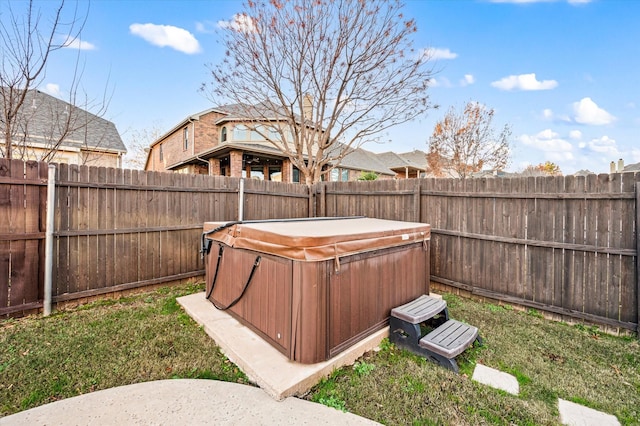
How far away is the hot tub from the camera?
7.27 feet

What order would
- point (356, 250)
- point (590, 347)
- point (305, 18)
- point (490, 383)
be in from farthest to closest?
point (305, 18), point (590, 347), point (356, 250), point (490, 383)

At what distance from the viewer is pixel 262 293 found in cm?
264

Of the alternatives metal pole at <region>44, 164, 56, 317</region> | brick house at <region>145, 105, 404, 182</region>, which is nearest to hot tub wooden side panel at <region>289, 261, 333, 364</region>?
metal pole at <region>44, 164, 56, 317</region>

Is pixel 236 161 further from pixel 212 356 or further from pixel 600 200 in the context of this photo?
pixel 600 200

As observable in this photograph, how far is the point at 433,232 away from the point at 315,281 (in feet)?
10.1

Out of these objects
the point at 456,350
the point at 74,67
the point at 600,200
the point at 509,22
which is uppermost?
the point at 509,22

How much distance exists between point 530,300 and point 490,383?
202cm

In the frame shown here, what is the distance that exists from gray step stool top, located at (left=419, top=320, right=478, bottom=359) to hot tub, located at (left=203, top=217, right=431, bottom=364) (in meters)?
0.49

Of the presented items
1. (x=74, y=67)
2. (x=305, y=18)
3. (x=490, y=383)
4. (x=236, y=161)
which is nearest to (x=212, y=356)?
(x=490, y=383)

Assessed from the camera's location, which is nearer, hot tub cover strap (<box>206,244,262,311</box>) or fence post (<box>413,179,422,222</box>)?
hot tub cover strap (<box>206,244,262,311</box>)

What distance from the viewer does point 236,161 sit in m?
12.3

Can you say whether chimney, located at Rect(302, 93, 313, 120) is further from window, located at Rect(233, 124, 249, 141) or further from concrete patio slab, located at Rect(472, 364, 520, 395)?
concrete patio slab, located at Rect(472, 364, 520, 395)

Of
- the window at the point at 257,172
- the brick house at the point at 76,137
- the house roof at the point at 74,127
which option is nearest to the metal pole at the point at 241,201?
the house roof at the point at 74,127

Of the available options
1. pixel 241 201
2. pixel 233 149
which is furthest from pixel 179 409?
pixel 233 149
